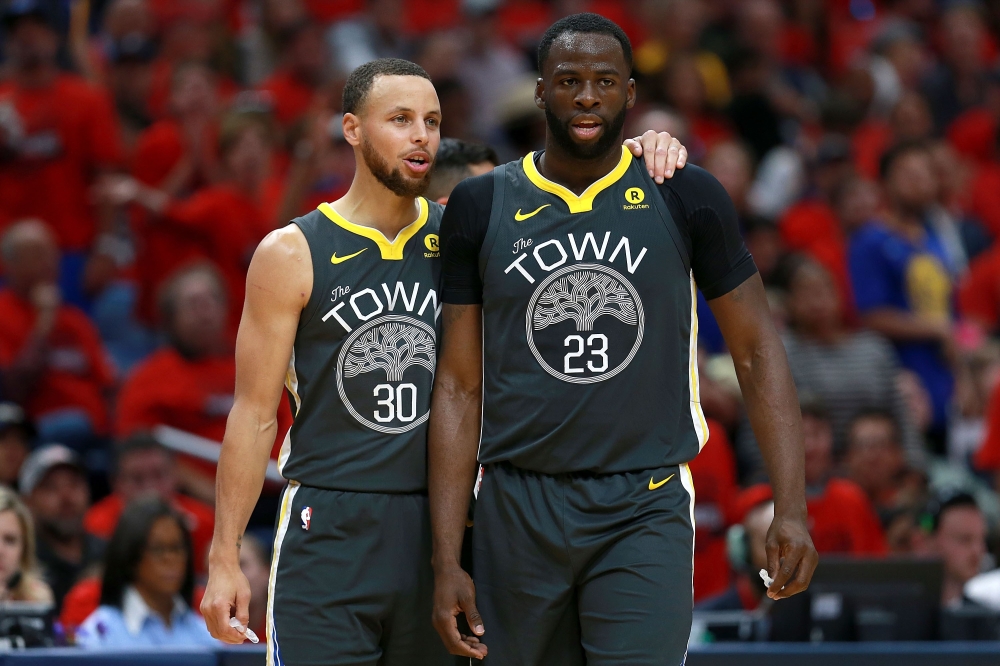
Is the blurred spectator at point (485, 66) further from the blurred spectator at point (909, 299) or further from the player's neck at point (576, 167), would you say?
the player's neck at point (576, 167)

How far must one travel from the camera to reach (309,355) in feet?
14.0

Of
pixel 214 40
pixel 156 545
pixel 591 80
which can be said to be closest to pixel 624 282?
pixel 591 80

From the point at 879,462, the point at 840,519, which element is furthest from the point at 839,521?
the point at 879,462

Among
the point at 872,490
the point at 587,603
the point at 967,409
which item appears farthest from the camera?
the point at 967,409

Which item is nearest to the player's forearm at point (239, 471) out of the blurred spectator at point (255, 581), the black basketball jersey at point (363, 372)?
the black basketball jersey at point (363, 372)

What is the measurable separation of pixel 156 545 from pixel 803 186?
23.6ft

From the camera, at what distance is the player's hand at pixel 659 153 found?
161 inches

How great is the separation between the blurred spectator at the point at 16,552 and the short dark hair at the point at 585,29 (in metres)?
3.57

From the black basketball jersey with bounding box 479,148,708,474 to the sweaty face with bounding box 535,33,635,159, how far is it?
16cm

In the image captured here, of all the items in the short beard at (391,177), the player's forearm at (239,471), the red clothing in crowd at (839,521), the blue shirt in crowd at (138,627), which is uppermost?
the short beard at (391,177)

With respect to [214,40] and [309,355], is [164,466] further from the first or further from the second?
[214,40]

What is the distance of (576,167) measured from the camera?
411cm

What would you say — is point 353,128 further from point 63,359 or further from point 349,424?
point 63,359

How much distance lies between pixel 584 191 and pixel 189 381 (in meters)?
4.52
